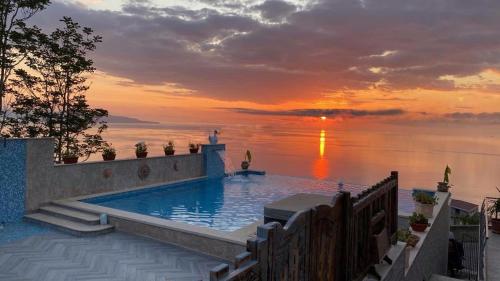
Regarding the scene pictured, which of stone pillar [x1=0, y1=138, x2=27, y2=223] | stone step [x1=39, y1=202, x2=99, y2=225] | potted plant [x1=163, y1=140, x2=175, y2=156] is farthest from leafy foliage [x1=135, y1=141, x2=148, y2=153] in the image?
stone pillar [x1=0, y1=138, x2=27, y2=223]

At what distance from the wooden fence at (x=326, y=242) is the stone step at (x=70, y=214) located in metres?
8.30

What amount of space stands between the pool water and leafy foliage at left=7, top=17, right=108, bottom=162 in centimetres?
479

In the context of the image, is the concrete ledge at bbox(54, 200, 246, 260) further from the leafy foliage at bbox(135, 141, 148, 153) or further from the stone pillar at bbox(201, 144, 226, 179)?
the stone pillar at bbox(201, 144, 226, 179)

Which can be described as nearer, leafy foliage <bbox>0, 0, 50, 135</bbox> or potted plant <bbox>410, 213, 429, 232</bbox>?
potted plant <bbox>410, 213, 429, 232</bbox>

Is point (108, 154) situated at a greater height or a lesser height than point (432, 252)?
greater

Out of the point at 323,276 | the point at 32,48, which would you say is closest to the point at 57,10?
the point at 32,48

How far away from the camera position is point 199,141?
19953 millimetres

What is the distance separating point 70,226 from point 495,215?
1936 cm

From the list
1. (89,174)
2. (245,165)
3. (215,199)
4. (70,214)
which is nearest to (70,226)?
(70,214)

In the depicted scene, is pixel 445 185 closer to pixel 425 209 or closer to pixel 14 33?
pixel 425 209

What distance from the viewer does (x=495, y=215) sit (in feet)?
58.3

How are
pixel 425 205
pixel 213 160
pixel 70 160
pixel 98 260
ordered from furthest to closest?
pixel 213 160 < pixel 70 160 < pixel 425 205 < pixel 98 260

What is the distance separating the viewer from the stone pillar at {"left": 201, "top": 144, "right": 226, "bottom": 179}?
781 inches

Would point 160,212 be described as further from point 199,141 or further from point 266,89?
point 266,89
